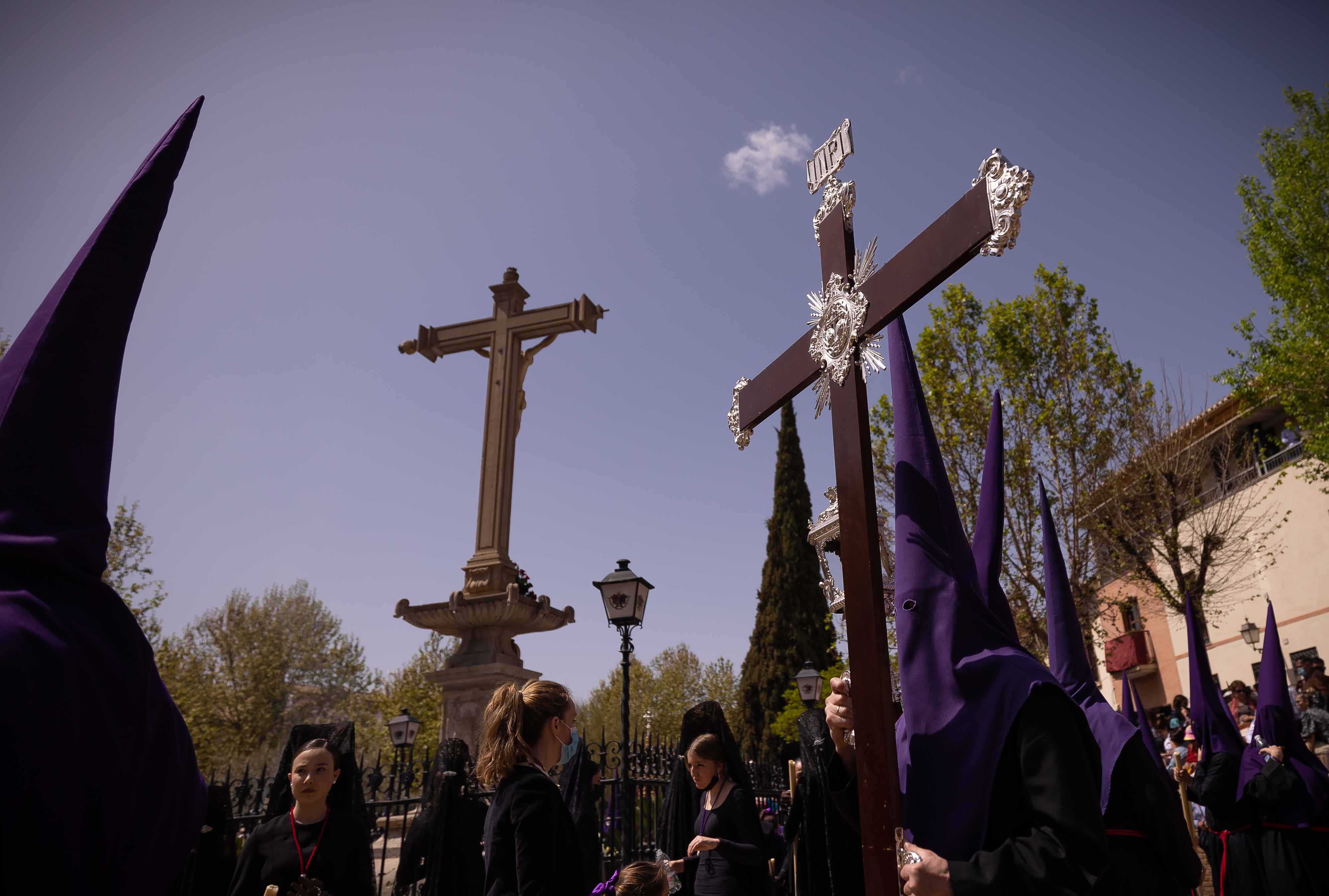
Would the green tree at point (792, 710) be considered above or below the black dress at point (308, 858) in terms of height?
above

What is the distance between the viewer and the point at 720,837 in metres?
4.79

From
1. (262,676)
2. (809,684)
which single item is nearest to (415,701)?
(262,676)

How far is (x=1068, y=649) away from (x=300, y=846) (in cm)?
380

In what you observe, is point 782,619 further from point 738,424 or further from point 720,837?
point 738,424

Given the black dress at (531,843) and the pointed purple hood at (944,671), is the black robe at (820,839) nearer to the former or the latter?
the black dress at (531,843)

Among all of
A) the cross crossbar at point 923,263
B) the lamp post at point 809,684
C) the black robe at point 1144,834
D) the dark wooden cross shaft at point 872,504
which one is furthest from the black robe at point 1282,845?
the lamp post at point 809,684

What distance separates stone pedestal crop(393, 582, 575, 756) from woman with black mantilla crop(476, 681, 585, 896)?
166 inches

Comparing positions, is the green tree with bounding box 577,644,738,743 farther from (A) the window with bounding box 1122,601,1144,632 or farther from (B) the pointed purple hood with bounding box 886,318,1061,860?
(B) the pointed purple hood with bounding box 886,318,1061,860

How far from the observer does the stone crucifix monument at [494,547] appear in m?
7.97

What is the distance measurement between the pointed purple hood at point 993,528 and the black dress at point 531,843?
1929mm

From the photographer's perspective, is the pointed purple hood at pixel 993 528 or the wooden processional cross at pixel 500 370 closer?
the pointed purple hood at pixel 993 528

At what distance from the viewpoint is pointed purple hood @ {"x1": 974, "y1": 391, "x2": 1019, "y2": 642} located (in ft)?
8.47

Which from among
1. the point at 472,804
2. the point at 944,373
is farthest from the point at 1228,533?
the point at 472,804

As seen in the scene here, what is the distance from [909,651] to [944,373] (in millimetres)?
15405
